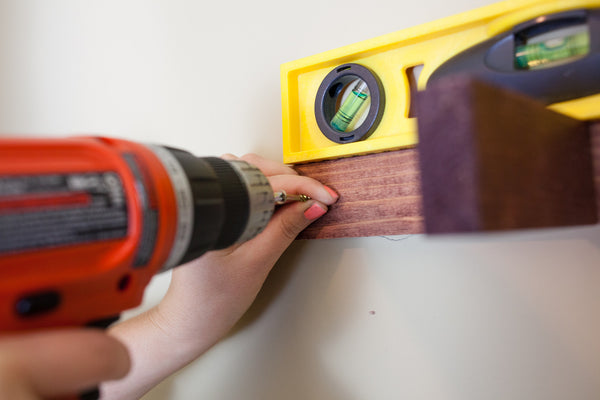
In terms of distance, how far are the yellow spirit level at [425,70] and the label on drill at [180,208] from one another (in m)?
0.25

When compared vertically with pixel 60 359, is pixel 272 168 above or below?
above

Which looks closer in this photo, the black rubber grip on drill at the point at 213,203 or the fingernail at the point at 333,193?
the black rubber grip on drill at the point at 213,203

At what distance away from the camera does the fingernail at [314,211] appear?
0.59m

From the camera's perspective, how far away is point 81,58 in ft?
3.31

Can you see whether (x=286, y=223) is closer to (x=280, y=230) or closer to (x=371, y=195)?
(x=280, y=230)

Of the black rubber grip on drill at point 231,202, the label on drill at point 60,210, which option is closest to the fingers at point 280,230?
the black rubber grip on drill at point 231,202

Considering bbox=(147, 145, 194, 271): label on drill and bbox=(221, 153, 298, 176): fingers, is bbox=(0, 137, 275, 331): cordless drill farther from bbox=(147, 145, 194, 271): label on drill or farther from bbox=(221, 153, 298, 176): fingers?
bbox=(221, 153, 298, 176): fingers

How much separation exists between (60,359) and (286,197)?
0.31 meters

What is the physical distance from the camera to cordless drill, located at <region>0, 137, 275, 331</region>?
29 centimetres

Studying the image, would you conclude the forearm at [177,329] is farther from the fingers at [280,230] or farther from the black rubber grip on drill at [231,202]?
the black rubber grip on drill at [231,202]

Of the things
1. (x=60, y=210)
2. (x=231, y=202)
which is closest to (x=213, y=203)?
(x=231, y=202)

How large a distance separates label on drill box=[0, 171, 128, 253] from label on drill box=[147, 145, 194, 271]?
0.16 feet

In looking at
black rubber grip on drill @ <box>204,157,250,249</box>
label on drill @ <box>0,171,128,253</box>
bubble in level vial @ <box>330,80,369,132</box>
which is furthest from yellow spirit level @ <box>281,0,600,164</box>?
label on drill @ <box>0,171,128,253</box>

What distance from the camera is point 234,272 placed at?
60 centimetres
